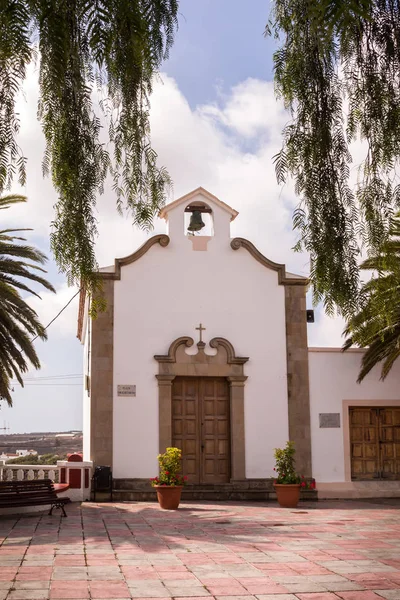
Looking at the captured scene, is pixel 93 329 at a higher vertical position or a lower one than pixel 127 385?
higher

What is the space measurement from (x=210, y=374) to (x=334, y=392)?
2.92m

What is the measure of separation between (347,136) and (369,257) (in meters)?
0.89

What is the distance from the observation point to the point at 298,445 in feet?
57.5

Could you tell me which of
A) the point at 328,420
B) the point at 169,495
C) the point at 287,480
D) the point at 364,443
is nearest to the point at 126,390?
the point at 169,495

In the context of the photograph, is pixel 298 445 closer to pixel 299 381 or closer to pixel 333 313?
pixel 299 381

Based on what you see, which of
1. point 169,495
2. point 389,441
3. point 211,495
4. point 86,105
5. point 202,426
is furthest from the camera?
point 389,441

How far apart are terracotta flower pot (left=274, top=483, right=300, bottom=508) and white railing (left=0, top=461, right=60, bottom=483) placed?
4.64 m

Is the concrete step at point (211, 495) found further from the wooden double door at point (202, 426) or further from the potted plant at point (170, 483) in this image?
the potted plant at point (170, 483)

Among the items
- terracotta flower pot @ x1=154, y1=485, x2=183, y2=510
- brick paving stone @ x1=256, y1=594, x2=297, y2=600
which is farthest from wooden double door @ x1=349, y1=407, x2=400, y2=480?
brick paving stone @ x1=256, y1=594, x2=297, y2=600

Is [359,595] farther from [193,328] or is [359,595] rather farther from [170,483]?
[193,328]

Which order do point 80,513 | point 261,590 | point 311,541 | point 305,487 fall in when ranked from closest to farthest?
point 261,590 → point 311,541 → point 80,513 → point 305,487

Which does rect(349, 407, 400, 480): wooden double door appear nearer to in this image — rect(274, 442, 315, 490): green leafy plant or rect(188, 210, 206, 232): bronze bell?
rect(274, 442, 315, 490): green leafy plant

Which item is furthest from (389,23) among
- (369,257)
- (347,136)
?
(369,257)

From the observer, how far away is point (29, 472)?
647 inches
